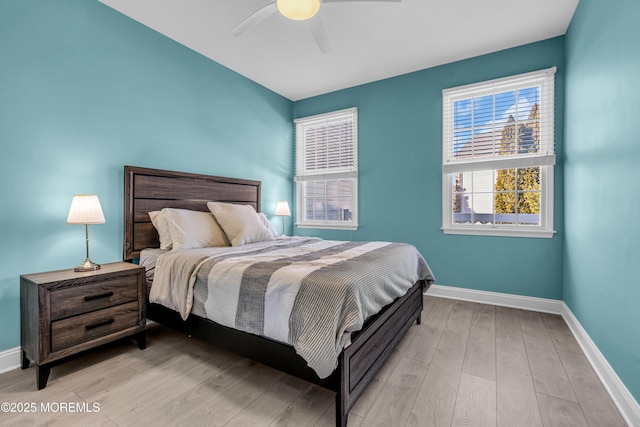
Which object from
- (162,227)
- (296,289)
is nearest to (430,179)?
(296,289)

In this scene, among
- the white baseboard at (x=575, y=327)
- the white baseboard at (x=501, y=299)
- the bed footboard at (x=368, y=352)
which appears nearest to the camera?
the bed footboard at (x=368, y=352)

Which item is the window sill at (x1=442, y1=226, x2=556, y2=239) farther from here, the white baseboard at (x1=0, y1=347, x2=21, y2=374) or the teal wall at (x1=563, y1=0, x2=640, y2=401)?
the white baseboard at (x1=0, y1=347, x2=21, y2=374)

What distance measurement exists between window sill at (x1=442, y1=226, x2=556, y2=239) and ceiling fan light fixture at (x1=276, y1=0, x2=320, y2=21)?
9.05ft

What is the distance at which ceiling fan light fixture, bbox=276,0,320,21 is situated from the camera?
6.06 ft

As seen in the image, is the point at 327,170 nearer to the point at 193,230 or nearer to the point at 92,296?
the point at 193,230

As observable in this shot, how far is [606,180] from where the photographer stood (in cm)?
190

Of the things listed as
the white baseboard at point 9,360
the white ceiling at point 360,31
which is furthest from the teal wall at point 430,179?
the white baseboard at point 9,360

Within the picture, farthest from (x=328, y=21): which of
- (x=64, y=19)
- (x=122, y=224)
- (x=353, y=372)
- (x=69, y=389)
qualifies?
(x=69, y=389)

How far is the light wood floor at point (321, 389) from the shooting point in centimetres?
151

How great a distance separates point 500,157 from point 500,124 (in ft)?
1.27

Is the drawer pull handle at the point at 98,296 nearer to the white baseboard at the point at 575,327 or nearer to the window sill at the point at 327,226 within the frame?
the window sill at the point at 327,226

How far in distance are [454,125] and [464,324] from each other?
2.31m

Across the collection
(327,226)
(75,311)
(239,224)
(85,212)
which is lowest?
(75,311)

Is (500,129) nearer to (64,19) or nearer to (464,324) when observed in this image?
(464,324)
